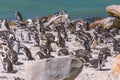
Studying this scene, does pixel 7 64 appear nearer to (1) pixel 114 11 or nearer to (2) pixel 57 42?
(2) pixel 57 42

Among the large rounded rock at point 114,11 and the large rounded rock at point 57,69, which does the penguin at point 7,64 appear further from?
the large rounded rock at point 114,11

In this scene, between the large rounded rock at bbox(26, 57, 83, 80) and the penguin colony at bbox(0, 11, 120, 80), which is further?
the penguin colony at bbox(0, 11, 120, 80)

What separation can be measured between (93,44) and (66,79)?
37.5ft

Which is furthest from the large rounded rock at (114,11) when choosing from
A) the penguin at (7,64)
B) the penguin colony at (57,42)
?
the penguin at (7,64)

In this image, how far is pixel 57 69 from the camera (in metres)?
18.0

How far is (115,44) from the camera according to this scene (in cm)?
2870

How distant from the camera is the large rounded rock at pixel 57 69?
58.8 feet

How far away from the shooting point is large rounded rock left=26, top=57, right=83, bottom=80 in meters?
17.9

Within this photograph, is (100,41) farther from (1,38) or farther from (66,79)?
(66,79)

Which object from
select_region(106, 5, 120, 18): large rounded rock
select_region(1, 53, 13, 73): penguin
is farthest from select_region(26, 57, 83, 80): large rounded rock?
select_region(106, 5, 120, 18): large rounded rock

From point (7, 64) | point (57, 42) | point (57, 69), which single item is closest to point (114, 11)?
point (57, 42)

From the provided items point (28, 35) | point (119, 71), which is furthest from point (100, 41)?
point (119, 71)

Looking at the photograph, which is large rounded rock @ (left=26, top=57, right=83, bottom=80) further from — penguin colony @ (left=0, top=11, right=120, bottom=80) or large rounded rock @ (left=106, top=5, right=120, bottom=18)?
large rounded rock @ (left=106, top=5, right=120, bottom=18)

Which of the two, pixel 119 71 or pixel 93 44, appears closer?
pixel 119 71
